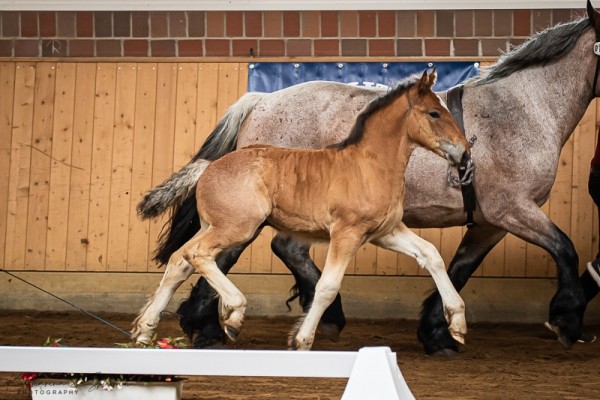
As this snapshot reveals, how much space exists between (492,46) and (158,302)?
460 centimetres

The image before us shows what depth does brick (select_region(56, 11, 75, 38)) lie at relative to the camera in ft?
33.5

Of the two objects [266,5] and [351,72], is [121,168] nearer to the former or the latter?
[266,5]

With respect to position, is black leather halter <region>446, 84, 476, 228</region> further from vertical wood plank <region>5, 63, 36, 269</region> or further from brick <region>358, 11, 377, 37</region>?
vertical wood plank <region>5, 63, 36, 269</region>

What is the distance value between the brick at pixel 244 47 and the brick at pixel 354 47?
0.80 meters

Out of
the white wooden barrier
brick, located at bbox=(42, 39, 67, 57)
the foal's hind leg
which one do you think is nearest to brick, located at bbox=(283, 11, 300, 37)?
brick, located at bbox=(42, 39, 67, 57)

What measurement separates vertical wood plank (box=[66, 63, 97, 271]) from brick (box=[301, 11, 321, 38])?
1.94 meters

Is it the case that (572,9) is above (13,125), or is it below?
above

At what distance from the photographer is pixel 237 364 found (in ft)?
13.9

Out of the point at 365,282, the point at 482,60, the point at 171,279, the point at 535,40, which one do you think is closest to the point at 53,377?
the point at 171,279

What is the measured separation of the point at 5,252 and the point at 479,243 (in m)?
4.42

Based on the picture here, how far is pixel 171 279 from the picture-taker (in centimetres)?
653

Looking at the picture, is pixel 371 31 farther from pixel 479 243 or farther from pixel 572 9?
pixel 479 243

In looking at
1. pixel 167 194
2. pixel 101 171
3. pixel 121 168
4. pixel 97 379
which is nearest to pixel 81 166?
pixel 101 171

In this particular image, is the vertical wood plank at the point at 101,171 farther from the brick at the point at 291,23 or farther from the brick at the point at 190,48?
the brick at the point at 291,23
